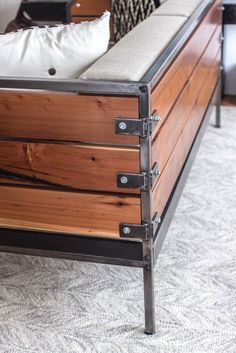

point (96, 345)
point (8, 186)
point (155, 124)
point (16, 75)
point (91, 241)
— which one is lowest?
point (96, 345)

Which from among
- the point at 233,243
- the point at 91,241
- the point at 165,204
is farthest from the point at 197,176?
the point at 91,241

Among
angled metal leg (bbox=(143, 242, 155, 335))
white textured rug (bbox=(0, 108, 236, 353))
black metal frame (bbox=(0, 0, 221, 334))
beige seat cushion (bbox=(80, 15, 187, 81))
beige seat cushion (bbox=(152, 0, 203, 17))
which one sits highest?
beige seat cushion (bbox=(152, 0, 203, 17))

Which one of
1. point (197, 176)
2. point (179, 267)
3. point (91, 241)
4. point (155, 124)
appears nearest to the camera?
point (155, 124)

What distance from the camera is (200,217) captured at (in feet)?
7.99

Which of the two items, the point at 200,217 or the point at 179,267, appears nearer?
the point at 179,267

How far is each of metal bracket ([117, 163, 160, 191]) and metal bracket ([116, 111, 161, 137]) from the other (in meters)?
0.11

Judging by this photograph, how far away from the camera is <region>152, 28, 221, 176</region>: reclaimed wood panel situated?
174 cm

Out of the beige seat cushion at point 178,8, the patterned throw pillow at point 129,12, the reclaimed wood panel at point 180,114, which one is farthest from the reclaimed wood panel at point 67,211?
the patterned throw pillow at point 129,12

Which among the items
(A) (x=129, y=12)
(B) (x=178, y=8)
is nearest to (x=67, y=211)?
(B) (x=178, y=8)

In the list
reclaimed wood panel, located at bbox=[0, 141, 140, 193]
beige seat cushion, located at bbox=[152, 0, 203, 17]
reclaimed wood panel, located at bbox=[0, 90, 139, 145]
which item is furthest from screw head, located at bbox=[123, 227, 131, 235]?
beige seat cushion, located at bbox=[152, 0, 203, 17]

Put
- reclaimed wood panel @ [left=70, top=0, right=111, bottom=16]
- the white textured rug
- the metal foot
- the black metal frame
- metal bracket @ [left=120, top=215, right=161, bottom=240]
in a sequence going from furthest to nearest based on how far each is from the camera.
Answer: the metal foot < reclaimed wood panel @ [left=70, top=0, right=111, bottom=16] < the white textured rug < metal bracket @ [left=120, top=215, right=161, bottom=240] < the black metal frame

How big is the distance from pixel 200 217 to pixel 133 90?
1051 millimetres

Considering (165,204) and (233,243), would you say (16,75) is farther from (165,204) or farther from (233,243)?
(233,243)

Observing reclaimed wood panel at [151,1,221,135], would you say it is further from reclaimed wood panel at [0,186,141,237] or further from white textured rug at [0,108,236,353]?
white textured rug at [0,108,236,353]
